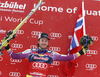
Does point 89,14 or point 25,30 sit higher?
point 89,14

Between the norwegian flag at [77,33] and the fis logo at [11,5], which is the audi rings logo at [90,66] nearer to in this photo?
the norwegian flag at [77,33]

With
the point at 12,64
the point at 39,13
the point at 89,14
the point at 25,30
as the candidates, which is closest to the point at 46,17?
the point at 39,13

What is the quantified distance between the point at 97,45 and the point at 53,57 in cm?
122

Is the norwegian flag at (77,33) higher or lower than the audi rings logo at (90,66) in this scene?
higher

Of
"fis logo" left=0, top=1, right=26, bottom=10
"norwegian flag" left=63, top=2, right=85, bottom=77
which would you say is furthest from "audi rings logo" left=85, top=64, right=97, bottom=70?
"fis logo" left=0, top=1, right=26, bottom=10

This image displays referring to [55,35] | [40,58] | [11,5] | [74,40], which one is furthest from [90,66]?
[11,5]

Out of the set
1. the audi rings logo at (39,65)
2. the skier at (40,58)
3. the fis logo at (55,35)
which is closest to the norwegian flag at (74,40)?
the fis logo at (55,35)

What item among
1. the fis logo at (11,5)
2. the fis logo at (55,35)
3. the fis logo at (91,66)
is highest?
the fis logo at (11,5)

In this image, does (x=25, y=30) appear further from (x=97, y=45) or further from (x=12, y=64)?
(x=97, y=45)

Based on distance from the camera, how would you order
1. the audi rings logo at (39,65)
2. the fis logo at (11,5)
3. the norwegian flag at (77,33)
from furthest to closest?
the fis logo at (11,5) < the norwegian flag at (77,33) < the audi rings logo at (39,65)

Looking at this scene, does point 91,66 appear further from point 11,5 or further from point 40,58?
point 11,5

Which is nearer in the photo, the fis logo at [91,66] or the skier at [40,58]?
the skier at [40,58]

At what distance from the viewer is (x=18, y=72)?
3521 mm

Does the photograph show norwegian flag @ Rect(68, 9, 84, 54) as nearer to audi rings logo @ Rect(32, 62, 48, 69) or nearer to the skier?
the skier
